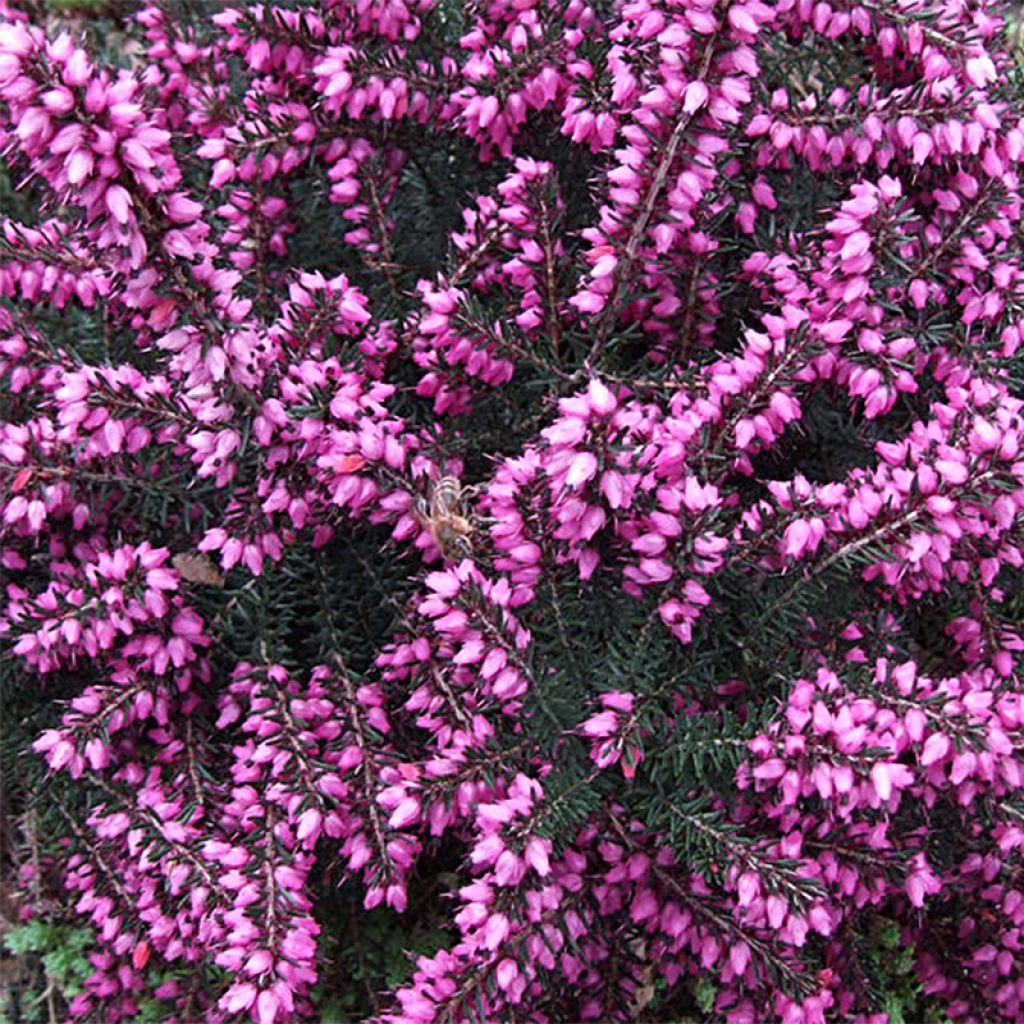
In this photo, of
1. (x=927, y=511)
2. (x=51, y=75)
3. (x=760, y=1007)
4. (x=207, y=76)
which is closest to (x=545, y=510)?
(x=927, y=511)

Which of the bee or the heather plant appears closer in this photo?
the heather plant

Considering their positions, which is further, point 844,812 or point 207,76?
point 207,76

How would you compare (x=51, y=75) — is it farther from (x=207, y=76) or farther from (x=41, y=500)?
(x=207, y=76)

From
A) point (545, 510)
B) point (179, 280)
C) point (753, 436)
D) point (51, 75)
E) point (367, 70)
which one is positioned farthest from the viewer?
point (367, 70)

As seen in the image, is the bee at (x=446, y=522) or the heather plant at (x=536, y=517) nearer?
the heather plant at (x=536, y=517)

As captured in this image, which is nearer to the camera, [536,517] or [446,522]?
→ [536,517]
